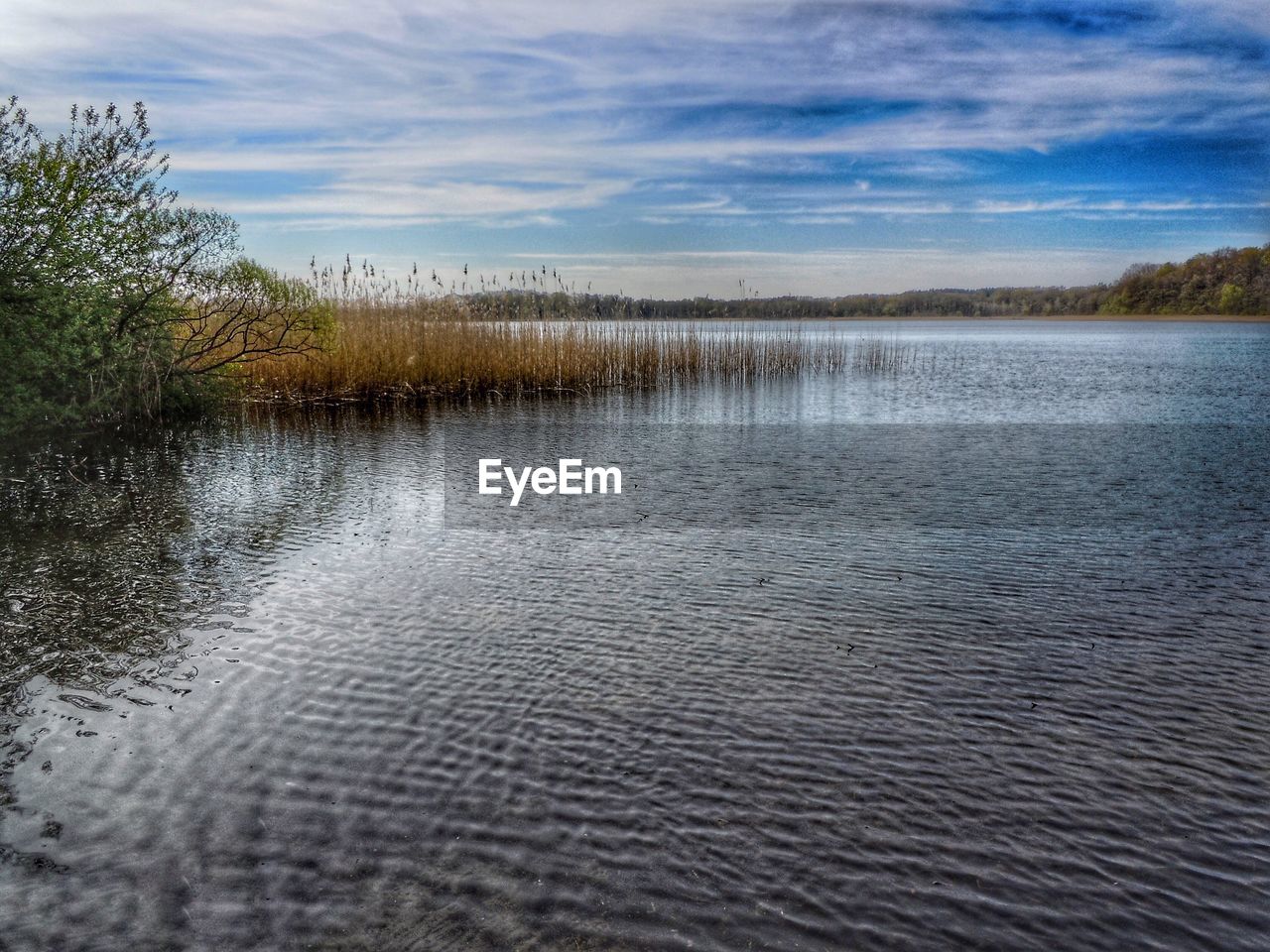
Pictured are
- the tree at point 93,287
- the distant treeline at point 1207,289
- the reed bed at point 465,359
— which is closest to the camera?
the tree at point 93,287

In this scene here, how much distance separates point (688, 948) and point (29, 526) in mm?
7017

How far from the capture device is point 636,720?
151 inches

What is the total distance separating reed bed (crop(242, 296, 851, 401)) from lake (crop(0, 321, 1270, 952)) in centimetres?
920

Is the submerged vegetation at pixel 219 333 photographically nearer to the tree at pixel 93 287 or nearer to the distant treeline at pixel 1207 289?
the tree at pixel 93 287

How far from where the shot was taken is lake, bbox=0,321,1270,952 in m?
2.67

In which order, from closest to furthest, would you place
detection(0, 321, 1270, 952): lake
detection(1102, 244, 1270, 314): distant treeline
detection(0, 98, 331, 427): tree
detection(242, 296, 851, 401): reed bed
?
detection(0, 321, 1270, 952): lake < detection(0, 98, 331, 427): tree < detection(242, 296, 851, 401): reed bed < detection(1102, 244, 1270, 314): distant treeline

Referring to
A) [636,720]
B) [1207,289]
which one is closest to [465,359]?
[636,720]

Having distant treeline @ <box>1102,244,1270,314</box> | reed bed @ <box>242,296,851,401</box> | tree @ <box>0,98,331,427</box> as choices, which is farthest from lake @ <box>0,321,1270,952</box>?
distant treeline @ <box>1102,244,1270,314</box>

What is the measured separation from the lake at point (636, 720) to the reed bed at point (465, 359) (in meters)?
9.20

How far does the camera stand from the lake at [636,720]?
2666mm

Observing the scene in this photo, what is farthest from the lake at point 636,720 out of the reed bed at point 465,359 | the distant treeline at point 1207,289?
the distant treeline at point 1207,289

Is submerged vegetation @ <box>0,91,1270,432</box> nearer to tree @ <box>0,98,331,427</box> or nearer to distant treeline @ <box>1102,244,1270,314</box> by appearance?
tree @ <box>0,98,331,427</box>

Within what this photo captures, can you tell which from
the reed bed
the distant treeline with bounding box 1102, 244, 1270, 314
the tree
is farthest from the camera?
the distant treeline with bounding box 1102, 244, 1270, 314

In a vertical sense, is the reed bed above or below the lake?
above
